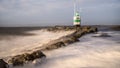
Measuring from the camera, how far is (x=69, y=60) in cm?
664

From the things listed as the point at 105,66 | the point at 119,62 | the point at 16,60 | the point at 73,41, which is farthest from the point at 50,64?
the point at 73,41

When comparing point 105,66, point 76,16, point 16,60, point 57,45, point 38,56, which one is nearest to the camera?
point 105,66

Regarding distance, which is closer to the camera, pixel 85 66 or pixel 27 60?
pixel 85 66

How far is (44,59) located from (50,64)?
64 centimetres

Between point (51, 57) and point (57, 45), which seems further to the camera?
point (57, 45)

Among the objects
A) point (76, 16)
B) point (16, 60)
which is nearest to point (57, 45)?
point (16, 60)

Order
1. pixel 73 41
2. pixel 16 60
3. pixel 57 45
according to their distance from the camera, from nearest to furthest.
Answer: pixel 16 60, pixel 57 45, pixel 73 41

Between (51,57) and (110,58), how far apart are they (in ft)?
6.79

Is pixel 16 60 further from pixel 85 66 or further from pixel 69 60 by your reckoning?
pixel 85 66

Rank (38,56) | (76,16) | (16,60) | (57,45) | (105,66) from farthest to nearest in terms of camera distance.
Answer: (76,16) < (57,45) < (38,56) < (16,60) < (105,66)

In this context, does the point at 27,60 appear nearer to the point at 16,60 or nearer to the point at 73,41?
the point at 16,60

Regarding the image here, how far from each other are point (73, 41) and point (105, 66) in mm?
5578

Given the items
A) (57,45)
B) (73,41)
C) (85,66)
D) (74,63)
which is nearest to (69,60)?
(74,63)

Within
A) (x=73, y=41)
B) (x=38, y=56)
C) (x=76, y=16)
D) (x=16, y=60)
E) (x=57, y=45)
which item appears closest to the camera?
(x=16, y=60)
